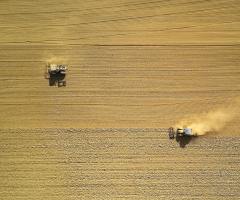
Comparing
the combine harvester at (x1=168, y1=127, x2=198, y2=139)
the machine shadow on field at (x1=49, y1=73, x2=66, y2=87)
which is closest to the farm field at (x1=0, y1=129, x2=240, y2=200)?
the combine harvester at (x1=168, y1=127, x2=198, y2=139)

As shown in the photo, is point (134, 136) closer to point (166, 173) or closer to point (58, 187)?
point (166, 173)

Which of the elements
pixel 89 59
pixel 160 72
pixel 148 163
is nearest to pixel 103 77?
pixel 89 59

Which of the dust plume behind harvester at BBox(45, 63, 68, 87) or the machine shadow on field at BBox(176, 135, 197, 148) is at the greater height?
the dust plume behind harvester at BBox(45, 63, 68, 87)

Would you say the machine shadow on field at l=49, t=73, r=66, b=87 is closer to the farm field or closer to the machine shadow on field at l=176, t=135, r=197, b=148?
the farm field

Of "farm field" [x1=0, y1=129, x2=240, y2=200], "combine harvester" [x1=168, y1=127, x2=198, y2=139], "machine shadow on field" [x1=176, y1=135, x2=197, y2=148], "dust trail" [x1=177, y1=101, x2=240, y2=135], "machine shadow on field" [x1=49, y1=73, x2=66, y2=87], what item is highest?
"machine shadow on field" [x1=49, y1=73, x2=66, y2=87]

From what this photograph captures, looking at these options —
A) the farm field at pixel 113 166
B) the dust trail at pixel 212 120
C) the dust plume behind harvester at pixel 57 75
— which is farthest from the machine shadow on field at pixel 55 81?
the dust trail at pixel 212 120

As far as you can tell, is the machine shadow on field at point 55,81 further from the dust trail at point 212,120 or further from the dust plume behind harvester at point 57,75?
the dust trail at point 212,120

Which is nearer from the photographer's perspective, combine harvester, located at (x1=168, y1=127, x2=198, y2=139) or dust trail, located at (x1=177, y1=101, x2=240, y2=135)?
combine harvester, located at (x1=168, y1=127, x2=198, y2=139)
